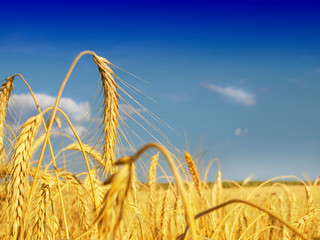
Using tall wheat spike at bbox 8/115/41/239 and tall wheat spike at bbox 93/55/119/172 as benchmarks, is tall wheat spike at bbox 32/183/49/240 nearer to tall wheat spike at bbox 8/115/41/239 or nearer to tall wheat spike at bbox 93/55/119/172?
tall wheat spike at bbox 8/115/41/239

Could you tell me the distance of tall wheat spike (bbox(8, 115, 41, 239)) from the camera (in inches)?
61.1

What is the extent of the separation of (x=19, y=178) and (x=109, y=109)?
564mm

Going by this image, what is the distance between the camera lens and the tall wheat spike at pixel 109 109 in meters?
1.73

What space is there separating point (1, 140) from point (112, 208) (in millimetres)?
1976

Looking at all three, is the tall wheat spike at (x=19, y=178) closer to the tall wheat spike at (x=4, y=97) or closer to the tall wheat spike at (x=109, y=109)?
the tall wheat spike at (x=109, y=109)

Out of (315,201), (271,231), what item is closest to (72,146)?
(271,231)

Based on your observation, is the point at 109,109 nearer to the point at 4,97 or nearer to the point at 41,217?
the point at 41,217

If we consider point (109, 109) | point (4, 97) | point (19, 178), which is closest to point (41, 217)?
point (19, 178)

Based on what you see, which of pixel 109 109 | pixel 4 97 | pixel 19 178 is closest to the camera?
pixel 19 178

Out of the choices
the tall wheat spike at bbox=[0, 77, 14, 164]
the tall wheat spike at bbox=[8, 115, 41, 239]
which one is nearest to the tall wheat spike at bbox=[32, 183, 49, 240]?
the tall wheat spike at bbox=[8, 115, 41, 239]

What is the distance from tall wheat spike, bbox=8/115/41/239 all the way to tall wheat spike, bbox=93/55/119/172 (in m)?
0.36

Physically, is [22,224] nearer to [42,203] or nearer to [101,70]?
[42,203]

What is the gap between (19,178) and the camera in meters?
1.60

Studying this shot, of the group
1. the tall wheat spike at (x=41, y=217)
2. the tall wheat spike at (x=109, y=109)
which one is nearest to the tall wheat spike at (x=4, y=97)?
the tall wheat spike at (x=41, y=217)
